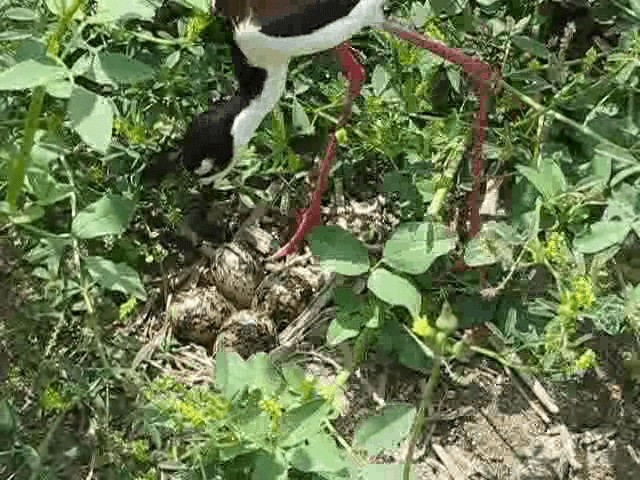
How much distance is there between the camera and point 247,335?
2.32 meters

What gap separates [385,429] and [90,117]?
0.66 meters

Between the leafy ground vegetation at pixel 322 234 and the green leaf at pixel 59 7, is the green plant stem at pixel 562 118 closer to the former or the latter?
the leafy ground vegetation at pixel 322 234

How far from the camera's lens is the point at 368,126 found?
2.43m

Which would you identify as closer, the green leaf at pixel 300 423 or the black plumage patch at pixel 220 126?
the green leaf at pixel 300 423

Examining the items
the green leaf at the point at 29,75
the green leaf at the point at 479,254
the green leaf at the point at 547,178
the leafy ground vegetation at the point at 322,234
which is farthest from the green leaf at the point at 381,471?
the green leaf at the point at 29,75

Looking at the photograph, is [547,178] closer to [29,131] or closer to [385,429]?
[385,429]

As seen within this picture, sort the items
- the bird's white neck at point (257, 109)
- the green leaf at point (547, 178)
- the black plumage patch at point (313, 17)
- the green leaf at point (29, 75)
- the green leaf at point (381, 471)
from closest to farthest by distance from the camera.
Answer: the green leaf at point (29, 75) < the green leaf at point (381, 471) < the green leaf at point (547, 178) < the black plumage patch at point (313, 17) < the bird's white neck at point (257, 109)

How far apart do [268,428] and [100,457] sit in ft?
1.38

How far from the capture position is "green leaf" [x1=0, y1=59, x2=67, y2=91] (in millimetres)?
1755

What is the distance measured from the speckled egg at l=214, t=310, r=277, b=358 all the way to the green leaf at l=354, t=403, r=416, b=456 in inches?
17.7

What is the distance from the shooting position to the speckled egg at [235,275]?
2426mm

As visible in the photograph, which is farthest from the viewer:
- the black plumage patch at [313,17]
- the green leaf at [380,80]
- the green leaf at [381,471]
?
the green leaf at [380,80]

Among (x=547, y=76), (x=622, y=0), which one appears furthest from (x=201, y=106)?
(x=622, y=0)

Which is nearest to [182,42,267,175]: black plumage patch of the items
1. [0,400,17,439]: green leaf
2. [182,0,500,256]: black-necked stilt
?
[182,0,500,256]: black-necked stilt
